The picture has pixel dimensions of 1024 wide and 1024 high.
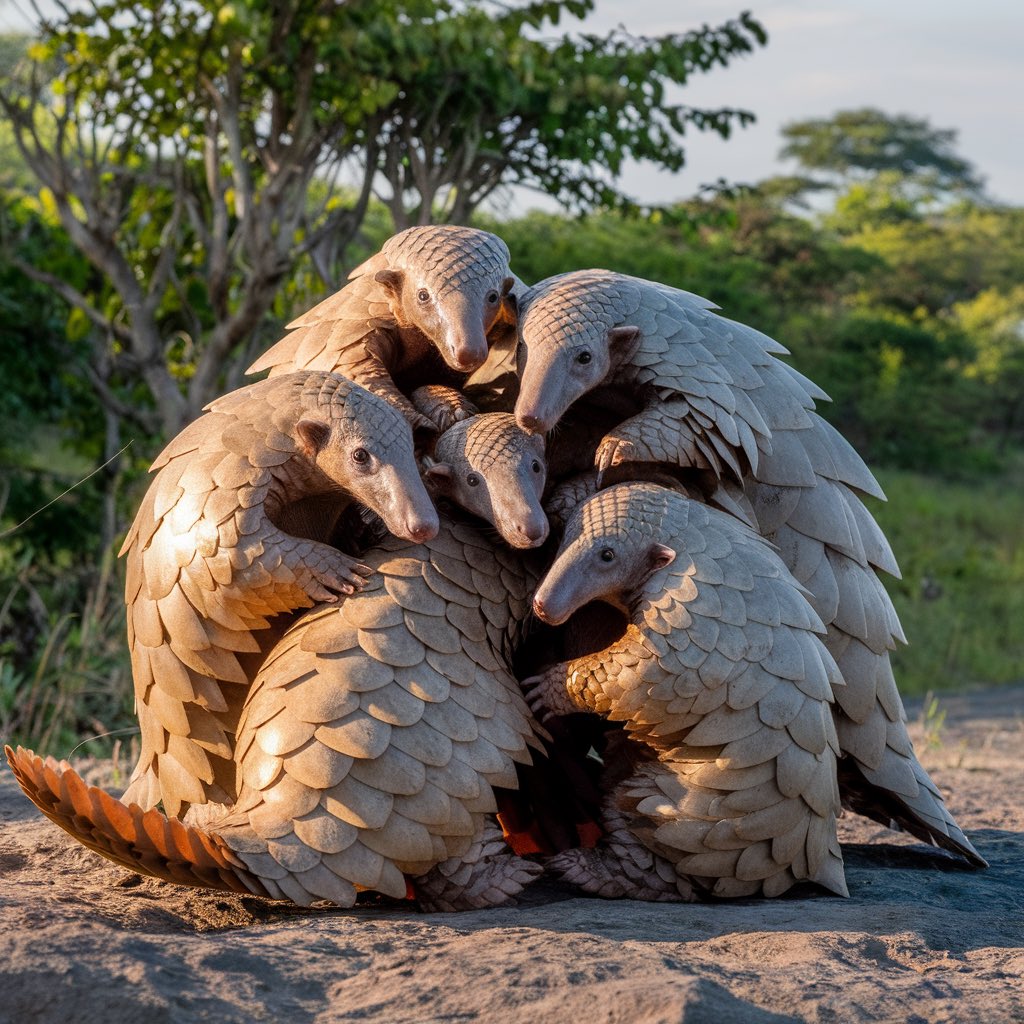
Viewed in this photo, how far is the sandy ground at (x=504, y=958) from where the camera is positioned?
2367 mm

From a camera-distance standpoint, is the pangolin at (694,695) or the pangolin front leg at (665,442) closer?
the pangolin at (694,695)

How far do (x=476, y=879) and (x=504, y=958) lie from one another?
592 millimetres

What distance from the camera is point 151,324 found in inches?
393

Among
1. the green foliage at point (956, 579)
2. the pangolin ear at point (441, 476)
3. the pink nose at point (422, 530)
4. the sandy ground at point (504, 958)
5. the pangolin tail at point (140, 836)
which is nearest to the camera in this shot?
the sandy ground at point (504, 958)

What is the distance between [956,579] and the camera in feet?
52.2

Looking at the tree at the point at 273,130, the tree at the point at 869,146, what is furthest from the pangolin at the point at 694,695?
the tree at the point at 869,146

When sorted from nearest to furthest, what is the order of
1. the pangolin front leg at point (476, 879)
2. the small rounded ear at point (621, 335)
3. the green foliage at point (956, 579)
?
1. the pangolin front leg at point (476, 879)
2. the small rounded ear at point (621, 335)
3. the green foliage at point (956, 579)

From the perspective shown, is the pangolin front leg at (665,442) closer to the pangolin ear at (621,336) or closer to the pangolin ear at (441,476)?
the pangolin ear at (621,336)

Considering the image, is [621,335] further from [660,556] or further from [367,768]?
[367,768]

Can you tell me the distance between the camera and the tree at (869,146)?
125ft

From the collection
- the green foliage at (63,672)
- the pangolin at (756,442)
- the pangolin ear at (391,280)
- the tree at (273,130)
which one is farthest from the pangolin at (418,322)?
the tree at (273,130)

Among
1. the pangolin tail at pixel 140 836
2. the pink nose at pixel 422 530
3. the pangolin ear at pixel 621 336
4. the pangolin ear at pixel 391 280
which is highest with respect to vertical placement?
the pangolin ear at pixel 391 280

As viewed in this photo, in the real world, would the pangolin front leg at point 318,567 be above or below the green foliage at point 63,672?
above

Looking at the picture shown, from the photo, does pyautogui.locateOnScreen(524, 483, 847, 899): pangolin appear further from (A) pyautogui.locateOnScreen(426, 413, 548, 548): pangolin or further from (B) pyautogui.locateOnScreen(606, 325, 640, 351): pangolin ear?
(B) pyautogui.locateOnScreen(606, 325, 640, 351): pangolin ear
